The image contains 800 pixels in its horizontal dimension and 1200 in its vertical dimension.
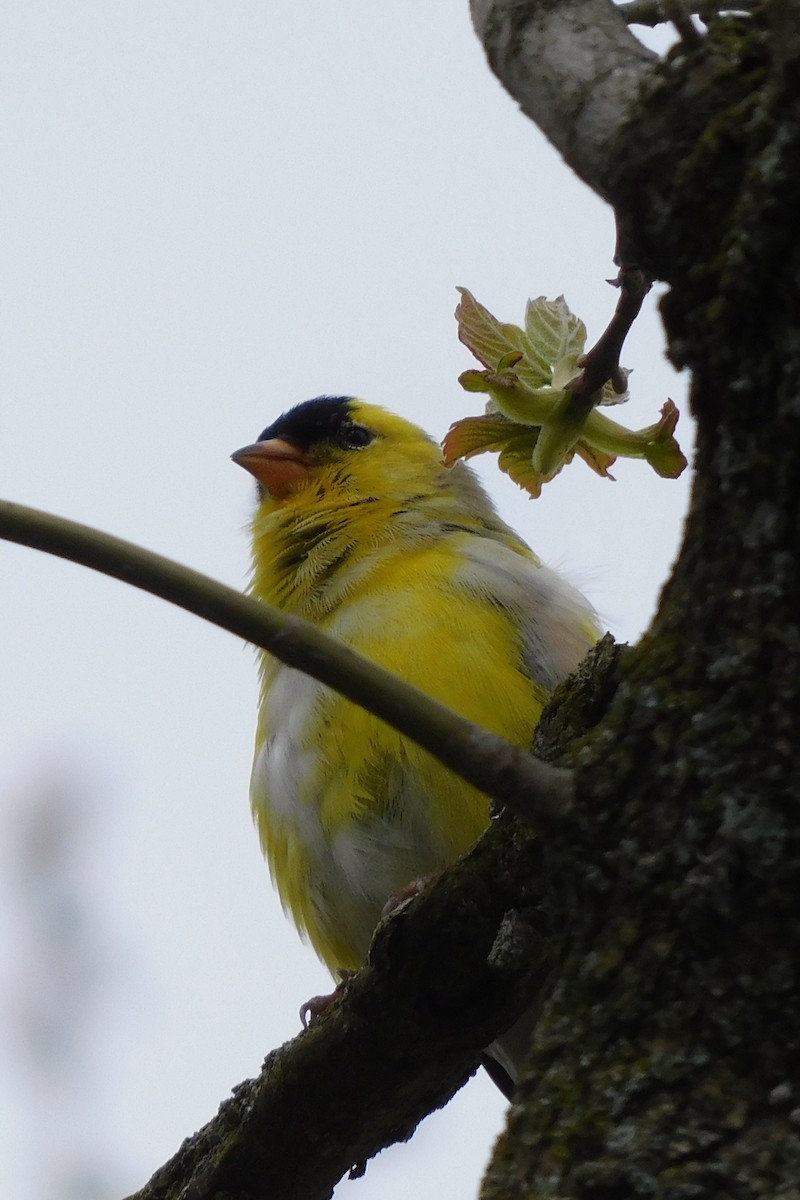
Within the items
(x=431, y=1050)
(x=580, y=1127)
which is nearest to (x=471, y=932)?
(x=431, y=1050)

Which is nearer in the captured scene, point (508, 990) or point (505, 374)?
point (505, 374)

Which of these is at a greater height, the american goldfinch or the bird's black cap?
the bird's black cap

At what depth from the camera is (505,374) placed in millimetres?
1976

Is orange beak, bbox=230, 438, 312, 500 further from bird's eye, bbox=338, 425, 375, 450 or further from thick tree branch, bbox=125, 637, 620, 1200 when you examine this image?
thick tree branch, bbox=125, 637, 620, 1200

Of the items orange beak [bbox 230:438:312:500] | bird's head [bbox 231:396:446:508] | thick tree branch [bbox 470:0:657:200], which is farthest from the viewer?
orange beak [bbox 230:438:312:500]

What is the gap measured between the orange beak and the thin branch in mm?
3258

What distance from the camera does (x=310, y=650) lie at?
128cm

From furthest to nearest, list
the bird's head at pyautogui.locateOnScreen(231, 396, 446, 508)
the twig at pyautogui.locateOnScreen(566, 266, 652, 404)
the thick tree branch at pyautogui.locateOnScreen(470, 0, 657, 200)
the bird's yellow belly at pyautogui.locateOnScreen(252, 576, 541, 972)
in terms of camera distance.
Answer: the bird's head at pyautogui.locateOnScreen(231, 396, 446, 508), the bird's yellow belly at pyautogui.locateOnScreen(252, 576, 541, 972), the twig at pyautogui.locateOnScreen(566, 266, 652, 404), the thick tree branch at pyautogui.locateOnScreen(470, 0, 657, 200)

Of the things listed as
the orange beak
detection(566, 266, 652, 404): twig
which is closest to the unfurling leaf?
detection(566, 266, 652, 404): twig

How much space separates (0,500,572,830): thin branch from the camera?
1.28 metres

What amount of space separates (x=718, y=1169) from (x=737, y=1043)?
10 cm

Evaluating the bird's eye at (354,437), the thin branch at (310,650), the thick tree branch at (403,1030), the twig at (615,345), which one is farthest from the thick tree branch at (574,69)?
the bird's eye at (354,437)

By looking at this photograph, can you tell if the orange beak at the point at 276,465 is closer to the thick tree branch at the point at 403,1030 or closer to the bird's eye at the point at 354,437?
the bird's eye at the point at 354,437

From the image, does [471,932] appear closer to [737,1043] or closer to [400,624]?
[737,1043]
